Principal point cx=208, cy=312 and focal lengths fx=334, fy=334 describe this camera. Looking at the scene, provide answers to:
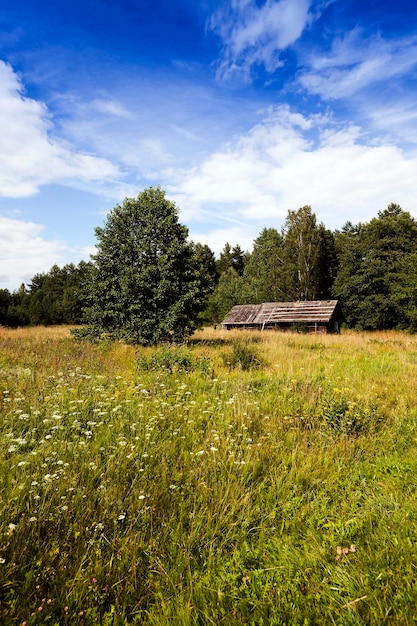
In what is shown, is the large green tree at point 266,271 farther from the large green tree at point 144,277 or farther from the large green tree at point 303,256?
the large green tree at point 144,277

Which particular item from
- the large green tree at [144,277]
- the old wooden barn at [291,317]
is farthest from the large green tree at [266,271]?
the large green tree at [144,277]

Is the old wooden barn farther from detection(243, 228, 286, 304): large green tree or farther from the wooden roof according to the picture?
detection(243, 228, 286, 304): large green tree

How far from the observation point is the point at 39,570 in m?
2.57

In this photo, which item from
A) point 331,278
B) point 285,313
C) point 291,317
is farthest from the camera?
point 331,278

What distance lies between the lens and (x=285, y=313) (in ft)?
113

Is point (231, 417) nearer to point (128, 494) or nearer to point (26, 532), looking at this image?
point (128, 494)

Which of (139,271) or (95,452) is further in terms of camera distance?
(139,271)

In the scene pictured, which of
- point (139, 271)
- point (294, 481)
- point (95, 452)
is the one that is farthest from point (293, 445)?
point (139, 271)

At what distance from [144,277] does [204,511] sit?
38.6 ft

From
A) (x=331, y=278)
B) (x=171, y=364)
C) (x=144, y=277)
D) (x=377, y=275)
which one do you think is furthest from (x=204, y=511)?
(x=331, y=278)

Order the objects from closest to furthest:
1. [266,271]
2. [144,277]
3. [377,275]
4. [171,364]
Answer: [171,364] → [144,277] → [377,275] → [266,271]

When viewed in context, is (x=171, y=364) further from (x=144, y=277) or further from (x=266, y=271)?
(x=266, y=271)

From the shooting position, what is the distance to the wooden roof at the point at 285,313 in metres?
32.2

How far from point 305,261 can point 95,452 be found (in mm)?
41490
